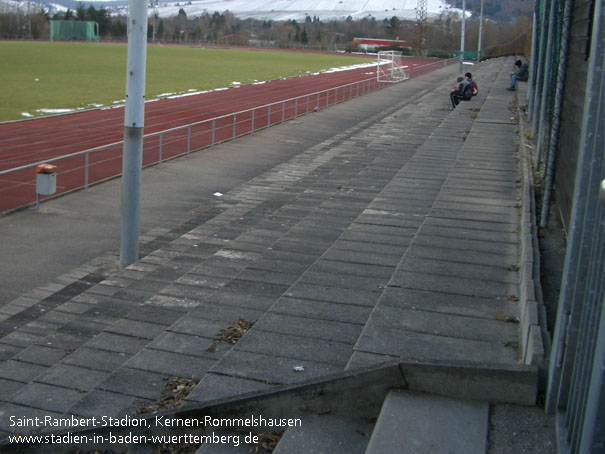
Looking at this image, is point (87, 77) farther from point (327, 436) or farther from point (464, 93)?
point (327, 436)

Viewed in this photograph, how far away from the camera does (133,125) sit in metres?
10.1

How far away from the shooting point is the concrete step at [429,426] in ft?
12.8

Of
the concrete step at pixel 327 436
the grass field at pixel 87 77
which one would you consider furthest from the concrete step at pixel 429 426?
the grass field at pixel 87 77

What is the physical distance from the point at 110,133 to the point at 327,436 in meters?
23.2

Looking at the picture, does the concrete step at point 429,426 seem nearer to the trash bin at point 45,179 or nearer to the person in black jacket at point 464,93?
the trash bin at point 45,179

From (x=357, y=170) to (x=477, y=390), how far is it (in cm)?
1216

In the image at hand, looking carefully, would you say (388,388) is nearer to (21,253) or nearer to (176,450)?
(176,450)

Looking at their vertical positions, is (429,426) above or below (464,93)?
below

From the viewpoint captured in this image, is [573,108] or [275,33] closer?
[573,108]

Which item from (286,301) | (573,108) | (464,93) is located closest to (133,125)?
(286,301)

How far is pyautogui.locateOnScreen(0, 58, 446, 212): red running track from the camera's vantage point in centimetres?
1770

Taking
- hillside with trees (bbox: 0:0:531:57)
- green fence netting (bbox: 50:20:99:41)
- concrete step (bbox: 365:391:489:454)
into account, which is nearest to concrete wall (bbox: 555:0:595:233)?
concrete step (bbox: 365:391:489:454)

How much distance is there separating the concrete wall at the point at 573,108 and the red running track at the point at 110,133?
383 inches

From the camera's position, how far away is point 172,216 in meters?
13.5
